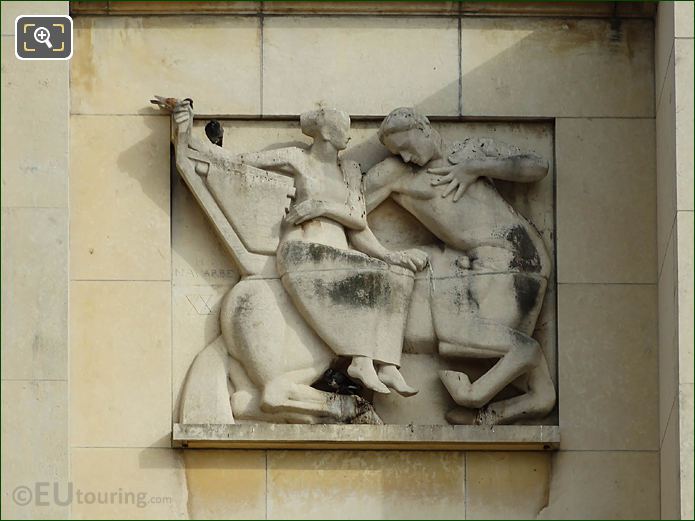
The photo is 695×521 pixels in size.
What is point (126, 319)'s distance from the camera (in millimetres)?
13977

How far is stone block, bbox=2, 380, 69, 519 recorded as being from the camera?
1320 cm

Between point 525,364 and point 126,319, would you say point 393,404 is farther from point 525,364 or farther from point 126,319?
point 126,319

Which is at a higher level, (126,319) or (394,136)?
(394,136)

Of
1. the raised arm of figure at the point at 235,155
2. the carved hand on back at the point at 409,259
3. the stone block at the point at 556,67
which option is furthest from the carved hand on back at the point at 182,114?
the stone block at the point at 556,67

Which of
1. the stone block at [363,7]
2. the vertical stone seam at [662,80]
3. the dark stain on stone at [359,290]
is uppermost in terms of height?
the stone block at [363,7]

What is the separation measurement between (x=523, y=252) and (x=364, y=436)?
1531 millimetres

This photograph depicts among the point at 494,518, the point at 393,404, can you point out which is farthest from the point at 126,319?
the point at 494,518

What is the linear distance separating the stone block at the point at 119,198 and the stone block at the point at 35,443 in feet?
3.28

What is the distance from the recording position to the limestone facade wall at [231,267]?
534 inches

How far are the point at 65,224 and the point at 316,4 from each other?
223 centimetres

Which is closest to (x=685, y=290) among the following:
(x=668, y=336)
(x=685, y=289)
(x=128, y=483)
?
(x=685, y=289)

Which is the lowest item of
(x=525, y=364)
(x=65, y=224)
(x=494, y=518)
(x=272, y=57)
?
(x=494, y=518)

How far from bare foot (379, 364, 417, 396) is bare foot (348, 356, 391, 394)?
0.16ft

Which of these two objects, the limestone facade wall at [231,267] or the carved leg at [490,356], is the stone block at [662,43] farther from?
the carved leg at [490,356]
